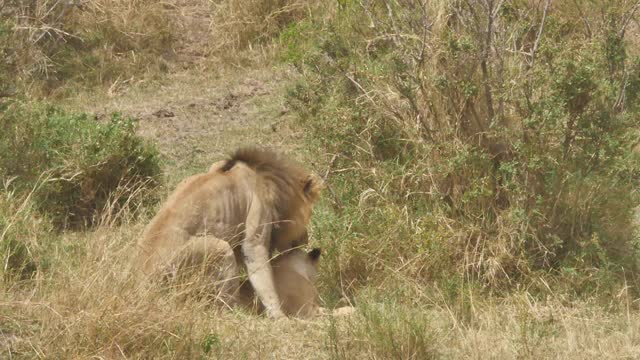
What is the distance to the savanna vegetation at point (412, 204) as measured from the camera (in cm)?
714

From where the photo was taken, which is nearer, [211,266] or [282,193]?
[211,266]

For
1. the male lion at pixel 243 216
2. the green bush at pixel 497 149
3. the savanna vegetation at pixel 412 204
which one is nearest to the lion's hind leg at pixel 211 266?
the male lion at pixel 243 216

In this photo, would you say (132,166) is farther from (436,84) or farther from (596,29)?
(596,29)

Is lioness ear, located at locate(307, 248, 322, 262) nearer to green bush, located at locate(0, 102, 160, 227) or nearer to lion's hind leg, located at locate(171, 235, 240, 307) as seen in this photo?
lion's hind leg, located at locate(171, 235, 240, 307)

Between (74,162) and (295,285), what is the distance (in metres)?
3.04

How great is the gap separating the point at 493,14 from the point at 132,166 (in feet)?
12.4

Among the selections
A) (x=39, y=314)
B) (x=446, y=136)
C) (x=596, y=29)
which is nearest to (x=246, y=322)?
(x=39, y=314)

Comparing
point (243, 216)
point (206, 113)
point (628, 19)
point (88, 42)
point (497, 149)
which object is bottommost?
point (206, 113)

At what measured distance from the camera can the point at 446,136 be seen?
9.21 m

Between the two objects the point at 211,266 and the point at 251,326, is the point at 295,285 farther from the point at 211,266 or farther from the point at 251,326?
the point at 251,326

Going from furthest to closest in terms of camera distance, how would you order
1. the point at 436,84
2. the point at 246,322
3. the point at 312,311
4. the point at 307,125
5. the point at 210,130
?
1. the point at 210,130
2. the point at 307,125
3. the point at 436,84
4. the point at 312,311
5. the point at 246,322

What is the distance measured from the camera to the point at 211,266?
322 inches

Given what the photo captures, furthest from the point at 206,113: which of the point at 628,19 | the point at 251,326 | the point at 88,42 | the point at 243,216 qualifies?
the point at 251,326

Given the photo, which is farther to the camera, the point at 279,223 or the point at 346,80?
the point at 346,80
